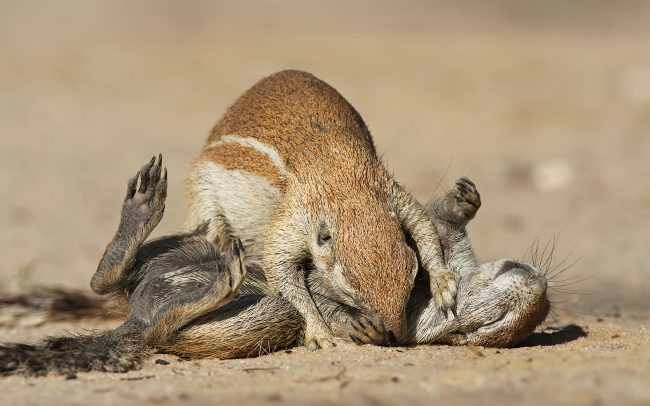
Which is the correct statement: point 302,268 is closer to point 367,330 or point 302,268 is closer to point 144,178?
point 367,330

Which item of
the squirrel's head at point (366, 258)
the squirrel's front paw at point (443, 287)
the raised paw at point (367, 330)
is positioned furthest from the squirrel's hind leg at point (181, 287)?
the squirrel's front paw at point (443, 287)

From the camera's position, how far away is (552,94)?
629 inches

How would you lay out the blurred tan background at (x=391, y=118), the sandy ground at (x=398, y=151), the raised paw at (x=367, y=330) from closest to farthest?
1. the sandy ground at (x=398, y=151)
2. the raised paw at (x=367, y=330)
3. the blurred tan background at (x=391, y=118)

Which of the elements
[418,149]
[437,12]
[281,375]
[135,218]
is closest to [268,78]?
[135,218]

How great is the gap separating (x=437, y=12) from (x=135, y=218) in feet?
77.6

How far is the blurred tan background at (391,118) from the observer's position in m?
10.1

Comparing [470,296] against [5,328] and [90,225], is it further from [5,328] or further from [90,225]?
[90,225]

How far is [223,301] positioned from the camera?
17.8ft

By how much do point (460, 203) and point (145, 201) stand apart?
2.01 m

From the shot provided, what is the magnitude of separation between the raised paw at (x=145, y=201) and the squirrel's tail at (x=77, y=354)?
0.67m

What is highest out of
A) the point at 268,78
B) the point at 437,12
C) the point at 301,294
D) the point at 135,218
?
the point at 437,12

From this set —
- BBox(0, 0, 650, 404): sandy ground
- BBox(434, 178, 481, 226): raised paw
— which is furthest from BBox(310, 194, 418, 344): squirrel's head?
BBox(434, 178, 481, 226): raised paw

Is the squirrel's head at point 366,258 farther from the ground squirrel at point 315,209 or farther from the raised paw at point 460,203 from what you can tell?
the raised paw at point 460,203

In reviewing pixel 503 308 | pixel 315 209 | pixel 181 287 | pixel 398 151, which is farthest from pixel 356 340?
pixel 398 151
